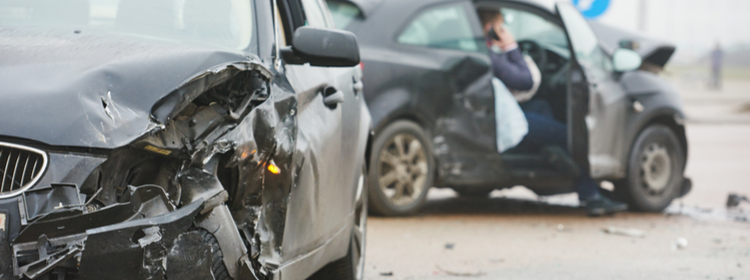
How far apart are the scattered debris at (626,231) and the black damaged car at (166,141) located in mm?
3843

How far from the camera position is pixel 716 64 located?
122 ft

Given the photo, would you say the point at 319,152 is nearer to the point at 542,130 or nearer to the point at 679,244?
the point at 679,244

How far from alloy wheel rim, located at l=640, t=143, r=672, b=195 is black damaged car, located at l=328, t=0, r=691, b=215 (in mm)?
12

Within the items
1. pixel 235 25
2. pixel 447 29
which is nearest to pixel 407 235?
pixel 447 29

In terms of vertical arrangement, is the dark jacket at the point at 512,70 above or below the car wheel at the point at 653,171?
above

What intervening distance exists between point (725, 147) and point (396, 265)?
12.0 meters

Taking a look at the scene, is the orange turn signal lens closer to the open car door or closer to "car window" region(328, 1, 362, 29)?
"car window" region(328, 1, 362, 29)

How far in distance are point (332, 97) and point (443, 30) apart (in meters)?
3.80

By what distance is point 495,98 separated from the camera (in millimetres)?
7367

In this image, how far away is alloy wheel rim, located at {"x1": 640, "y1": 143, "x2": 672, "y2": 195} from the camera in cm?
815

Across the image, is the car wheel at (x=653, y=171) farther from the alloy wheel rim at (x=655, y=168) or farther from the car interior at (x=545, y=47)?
the car interior at (x=545, y=47)

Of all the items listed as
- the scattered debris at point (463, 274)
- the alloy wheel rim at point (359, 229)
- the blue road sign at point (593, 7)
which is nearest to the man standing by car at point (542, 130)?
the scattered debris at point (463, 274)

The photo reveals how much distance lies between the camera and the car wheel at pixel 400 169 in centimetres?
705

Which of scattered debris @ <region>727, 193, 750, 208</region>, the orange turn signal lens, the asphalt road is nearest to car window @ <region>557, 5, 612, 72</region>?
the asphalt road
